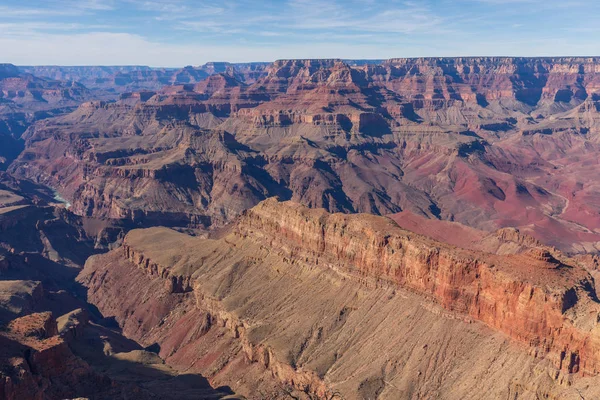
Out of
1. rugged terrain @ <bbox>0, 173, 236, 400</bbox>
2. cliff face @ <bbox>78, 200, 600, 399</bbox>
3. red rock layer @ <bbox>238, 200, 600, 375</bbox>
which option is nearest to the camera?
rugged terrain @ <bbox>0, 173, 236, 400</bbox>

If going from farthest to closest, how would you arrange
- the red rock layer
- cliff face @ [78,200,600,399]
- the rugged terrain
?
cliff face @ [78,200,600,399] < the red rock layer < the rugged terrain

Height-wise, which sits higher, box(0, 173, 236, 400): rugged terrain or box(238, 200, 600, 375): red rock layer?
box(238, 200, 600, 375): red rock layer

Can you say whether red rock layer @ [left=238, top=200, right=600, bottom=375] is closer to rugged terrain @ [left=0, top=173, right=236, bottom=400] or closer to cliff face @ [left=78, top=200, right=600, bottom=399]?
cliff face @ [left=78, top=200, right=600, bottom=399]

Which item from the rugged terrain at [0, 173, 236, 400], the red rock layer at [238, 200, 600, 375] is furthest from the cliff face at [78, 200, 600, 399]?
the rugged terrain at [0, 173, 236, 400]

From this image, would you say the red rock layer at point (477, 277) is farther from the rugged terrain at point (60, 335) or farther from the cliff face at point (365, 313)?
the rugged terrain at point (60, 335)

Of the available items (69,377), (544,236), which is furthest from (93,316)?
(544,236)

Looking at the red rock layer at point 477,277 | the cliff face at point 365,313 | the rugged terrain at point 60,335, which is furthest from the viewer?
the cliff face at point 365,313

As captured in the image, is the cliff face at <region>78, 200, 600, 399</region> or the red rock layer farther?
the cliff face at <region>78, 200, 600, 399</region>

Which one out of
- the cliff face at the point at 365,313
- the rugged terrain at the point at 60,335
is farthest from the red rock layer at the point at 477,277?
the rugged terrain at the point at 60,335

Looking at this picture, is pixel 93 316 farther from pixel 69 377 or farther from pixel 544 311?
pixel 544 311

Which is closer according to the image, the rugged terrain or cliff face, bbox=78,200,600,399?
the rugged terrain
